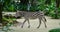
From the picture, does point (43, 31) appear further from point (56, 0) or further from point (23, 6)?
point (56, 0)

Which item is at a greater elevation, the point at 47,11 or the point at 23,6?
the point at 23,6

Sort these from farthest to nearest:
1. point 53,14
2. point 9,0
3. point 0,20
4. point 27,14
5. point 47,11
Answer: point 47,11
point 53,14
point 0,20
point 27,14
point 9,0

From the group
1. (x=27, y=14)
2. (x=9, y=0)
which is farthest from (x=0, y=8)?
(x=9, y=0)

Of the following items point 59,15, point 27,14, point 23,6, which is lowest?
point 59,15

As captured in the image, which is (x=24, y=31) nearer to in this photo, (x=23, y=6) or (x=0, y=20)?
(x=0, y=20)

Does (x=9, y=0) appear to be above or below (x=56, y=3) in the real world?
above

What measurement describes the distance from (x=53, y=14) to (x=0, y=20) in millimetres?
7061

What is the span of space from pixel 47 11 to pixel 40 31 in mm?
11386

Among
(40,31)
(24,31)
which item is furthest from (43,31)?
(24,31)

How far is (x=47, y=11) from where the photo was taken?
2152 centimetres

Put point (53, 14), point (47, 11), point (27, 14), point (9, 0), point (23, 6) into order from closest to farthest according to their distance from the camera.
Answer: point (23, 6) → point (9, 0) → point (27, 14) → point (53, 14) → point (47, 11)

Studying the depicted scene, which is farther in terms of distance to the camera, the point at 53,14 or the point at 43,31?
the point at 53,14

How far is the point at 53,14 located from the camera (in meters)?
18.8

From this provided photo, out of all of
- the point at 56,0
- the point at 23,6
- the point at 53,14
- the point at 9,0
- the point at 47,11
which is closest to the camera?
the point at 23,6
